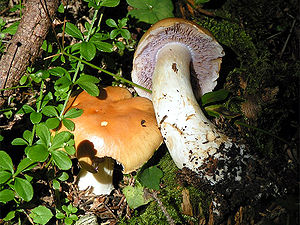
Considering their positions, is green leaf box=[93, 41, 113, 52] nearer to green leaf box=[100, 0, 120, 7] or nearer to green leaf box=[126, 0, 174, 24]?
green leaf box=[100, 0, 120, 7]

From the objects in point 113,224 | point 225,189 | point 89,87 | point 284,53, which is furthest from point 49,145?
point 284,53

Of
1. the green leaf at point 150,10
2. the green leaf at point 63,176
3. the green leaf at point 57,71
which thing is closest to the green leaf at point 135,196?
the green leaf at point 63,176

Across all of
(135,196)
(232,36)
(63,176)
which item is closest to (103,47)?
(63,176)

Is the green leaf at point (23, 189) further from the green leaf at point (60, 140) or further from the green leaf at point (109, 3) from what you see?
the green leaf at point (109, 3)

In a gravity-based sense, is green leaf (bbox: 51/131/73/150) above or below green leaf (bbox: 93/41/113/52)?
below

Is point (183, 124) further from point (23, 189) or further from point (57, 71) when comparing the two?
point (23, 189)

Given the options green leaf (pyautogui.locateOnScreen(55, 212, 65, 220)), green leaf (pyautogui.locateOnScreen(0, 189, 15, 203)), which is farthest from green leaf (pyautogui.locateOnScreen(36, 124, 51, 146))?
green leaf (pyautogui.locateOnScreen(55, 212, 65, 220))

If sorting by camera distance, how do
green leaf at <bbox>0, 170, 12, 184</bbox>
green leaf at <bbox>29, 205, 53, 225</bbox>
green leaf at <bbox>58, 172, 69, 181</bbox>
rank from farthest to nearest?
1. green leaf at <bbox>58, 172, 69, 181</bbox>
2. green leaf at <bbox>29, 205, 53, 225</bbox>
3. green leaf at <bbox>0, 170, 12, 184</bbox>
